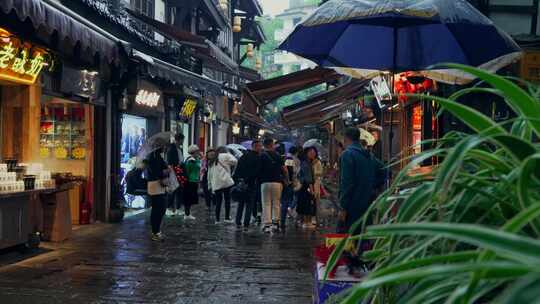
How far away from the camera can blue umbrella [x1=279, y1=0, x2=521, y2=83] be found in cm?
640

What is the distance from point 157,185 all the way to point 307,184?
3952 mm

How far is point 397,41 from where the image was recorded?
8250 millimetres

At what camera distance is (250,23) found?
39188 mm

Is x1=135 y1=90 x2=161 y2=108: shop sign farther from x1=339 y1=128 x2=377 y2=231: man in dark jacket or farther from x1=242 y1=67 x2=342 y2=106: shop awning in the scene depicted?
x1=339 y1=128 x2=377 y2=231: man in dark jacket

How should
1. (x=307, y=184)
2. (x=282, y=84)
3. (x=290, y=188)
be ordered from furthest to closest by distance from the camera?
(x=290, y=188), (x=282, y=84), (x=307, y=184)

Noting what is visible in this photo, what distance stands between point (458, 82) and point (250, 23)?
31750 mm

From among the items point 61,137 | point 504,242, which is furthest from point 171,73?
point 504,242

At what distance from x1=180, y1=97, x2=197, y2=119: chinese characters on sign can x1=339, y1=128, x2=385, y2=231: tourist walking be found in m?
14.9

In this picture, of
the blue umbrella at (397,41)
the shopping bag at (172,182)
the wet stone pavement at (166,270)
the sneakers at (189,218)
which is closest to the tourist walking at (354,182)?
the wet stone pavement at (166,270)

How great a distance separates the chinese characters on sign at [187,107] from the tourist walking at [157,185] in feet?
32.9

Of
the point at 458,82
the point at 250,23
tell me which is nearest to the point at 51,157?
the point at 458,82

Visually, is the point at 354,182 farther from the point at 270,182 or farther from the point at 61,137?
the point at 61,137

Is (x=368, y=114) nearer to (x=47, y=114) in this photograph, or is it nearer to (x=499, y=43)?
(x=47, y=114)

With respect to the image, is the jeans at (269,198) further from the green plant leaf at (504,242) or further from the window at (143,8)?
the green plant leaf at (504,242)
